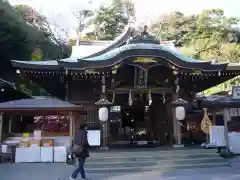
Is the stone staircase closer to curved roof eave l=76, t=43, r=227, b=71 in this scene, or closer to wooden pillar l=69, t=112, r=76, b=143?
wooden pillar l=69, t=112, r=76, b=143

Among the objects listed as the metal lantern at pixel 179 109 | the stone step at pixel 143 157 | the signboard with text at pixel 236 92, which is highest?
the signboard with text at pixel 236 92

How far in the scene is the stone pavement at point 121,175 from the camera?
7586 mm

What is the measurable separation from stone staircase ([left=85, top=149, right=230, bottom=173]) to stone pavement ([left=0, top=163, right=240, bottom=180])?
19.2 inches

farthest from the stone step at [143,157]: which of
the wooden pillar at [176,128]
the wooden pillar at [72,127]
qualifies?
the wooden pillar at [176,128]

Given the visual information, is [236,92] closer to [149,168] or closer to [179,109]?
[179,109]

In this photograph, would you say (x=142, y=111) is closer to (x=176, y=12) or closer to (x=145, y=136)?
(x=145, y=136)

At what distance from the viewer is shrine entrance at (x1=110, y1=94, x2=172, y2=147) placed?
13633mm

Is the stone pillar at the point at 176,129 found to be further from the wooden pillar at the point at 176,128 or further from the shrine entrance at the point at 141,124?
the shrine entrance at the point at 141,124

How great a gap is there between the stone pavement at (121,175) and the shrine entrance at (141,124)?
4529mm

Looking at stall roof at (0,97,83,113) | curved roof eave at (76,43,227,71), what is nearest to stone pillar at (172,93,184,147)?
curved roof eave at (76,43,227,71)

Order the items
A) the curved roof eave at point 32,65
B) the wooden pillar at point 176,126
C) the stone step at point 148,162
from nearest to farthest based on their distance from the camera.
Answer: the stone step at point 148,162, the curved roof eave at point 32,65, the wooden pillar at point 176,126

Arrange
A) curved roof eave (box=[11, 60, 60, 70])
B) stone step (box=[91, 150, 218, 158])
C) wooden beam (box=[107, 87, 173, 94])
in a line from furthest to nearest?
wooden beam (box=[107, 87, 173, 94])
curved roof eave (box=[11, 60, 60, 70])
stone step (box=[91, 150, 218, 158])

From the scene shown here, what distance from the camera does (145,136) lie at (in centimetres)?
1509

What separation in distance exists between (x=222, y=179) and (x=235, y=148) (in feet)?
14.1
